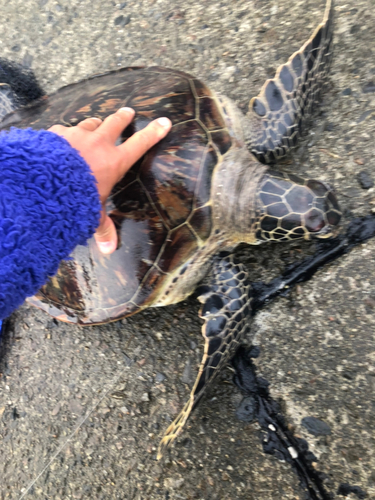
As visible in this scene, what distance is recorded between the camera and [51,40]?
1.83 metres

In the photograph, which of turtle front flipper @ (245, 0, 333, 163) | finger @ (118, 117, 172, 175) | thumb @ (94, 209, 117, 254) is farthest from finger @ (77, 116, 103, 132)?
turtle front flipper @ (245, 0, 333, 163)

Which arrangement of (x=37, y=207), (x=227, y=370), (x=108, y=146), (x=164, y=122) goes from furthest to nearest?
1. (x=227, y=370)
2. (x=164, y=122)
3. (x=108, y=146)
4. (x=37, y=207)

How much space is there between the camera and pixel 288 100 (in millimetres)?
1258

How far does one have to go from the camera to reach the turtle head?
110cm

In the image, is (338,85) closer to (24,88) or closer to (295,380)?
(295,380)

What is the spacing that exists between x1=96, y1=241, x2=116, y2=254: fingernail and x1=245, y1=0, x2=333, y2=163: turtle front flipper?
608 millimetres

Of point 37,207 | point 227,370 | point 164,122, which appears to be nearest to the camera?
point 37,207

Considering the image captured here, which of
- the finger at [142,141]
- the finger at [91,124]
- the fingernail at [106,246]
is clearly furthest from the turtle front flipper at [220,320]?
the finger at [91,124]

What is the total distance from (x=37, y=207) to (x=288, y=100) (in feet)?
3.16

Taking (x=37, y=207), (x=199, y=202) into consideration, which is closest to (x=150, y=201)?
(x=199, y=202)

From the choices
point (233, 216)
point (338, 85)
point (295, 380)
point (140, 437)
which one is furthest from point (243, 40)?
point (140, 437)

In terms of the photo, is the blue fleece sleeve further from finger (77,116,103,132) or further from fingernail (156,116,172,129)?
fingernail (156,116,172,129)

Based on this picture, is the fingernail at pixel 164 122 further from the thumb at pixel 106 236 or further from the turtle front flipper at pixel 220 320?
the turtle front flipper at pixel 220 320

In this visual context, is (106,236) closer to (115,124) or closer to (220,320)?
(115,124)
